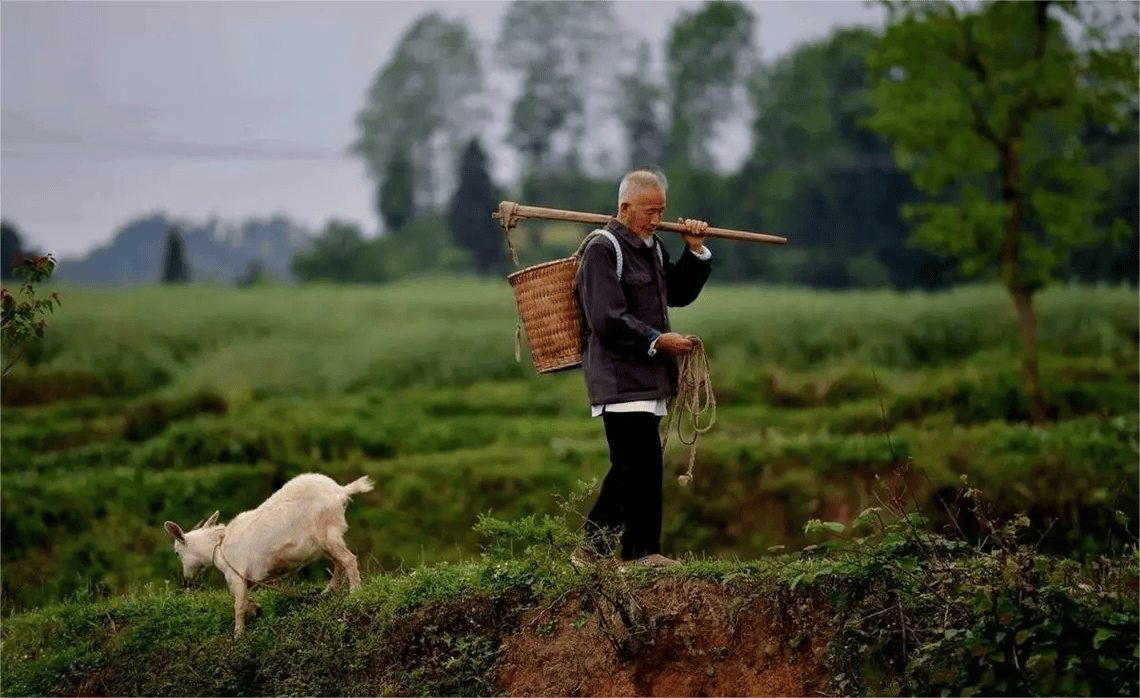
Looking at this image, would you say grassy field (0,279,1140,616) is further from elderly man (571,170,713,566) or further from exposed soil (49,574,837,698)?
exposed soil (49,574,837,698)

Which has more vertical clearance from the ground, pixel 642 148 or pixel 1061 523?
pixel 642 148

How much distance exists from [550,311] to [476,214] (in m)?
29.3

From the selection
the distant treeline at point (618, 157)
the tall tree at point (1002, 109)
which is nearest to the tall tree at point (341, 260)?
the distant treeline at point (618, 157)

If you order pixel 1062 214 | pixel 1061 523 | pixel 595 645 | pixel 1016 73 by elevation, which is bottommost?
pixel 1061 523

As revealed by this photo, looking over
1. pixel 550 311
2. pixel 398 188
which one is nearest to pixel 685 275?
pixel 550 311

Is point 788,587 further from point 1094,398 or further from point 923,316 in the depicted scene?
point 923,316

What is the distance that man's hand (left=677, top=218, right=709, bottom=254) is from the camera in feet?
27.0

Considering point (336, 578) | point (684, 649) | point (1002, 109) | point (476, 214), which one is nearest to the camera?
point (684, 649)

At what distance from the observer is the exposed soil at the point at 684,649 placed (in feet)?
24.4

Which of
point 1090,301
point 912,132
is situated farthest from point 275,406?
point 1090,301

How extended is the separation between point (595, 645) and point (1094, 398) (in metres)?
15.7

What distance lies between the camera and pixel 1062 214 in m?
20.3

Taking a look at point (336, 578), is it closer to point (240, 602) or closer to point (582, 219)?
point (240, 602)

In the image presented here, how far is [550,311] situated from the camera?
8414mm
